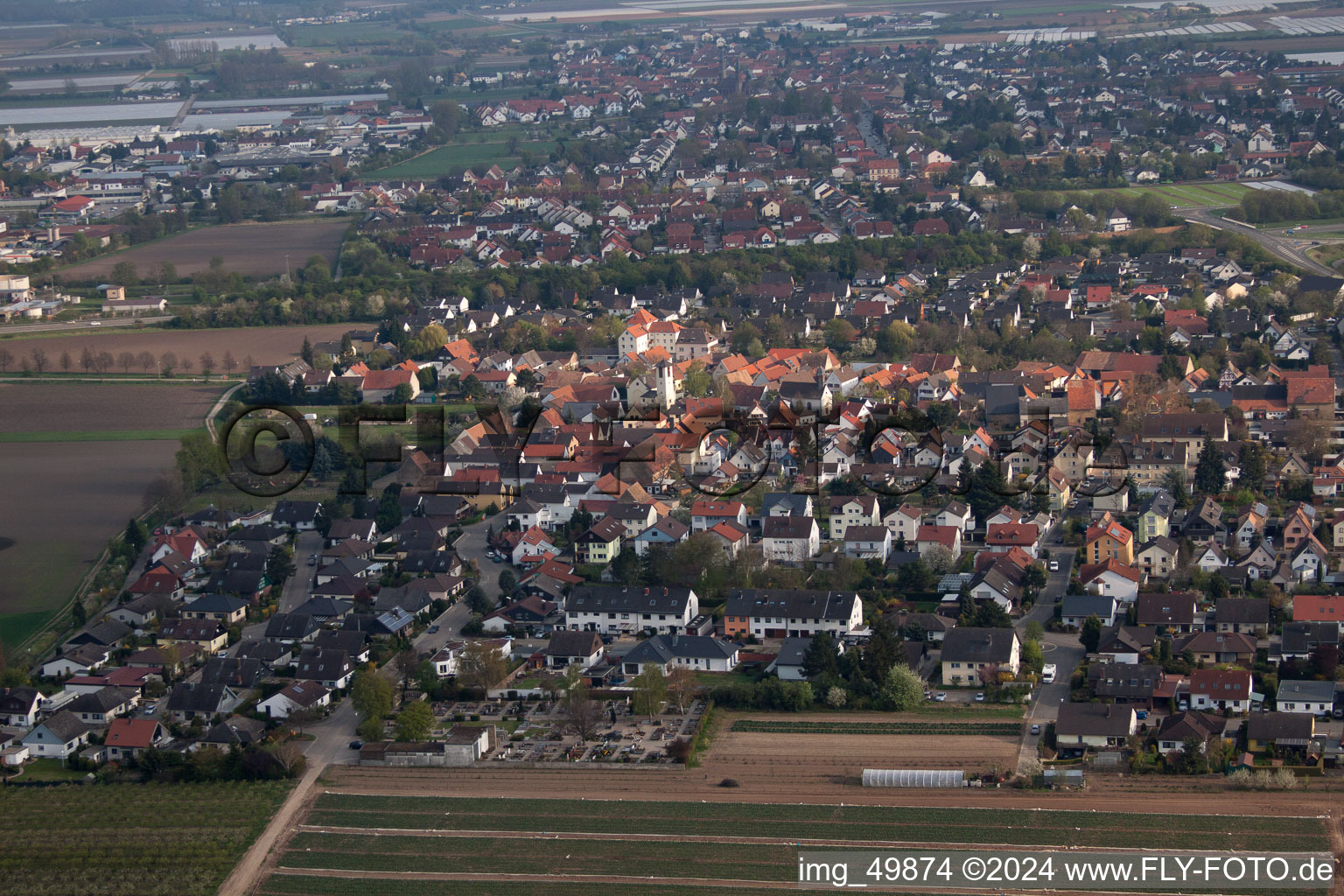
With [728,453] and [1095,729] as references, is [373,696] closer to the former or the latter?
[1095,729]

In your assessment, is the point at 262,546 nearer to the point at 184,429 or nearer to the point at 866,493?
the point at 184,429

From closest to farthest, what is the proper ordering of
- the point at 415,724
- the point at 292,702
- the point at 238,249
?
the point at 415,724, the point at 292,702, the point at 238,249

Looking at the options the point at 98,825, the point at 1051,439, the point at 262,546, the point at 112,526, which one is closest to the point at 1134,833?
the point at 98,825

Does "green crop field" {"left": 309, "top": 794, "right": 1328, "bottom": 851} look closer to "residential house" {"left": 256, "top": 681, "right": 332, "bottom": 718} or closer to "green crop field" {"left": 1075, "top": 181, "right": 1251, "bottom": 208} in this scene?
"residential house" {"left": 256, "top": 681, "right": 332, "bottom": 718}

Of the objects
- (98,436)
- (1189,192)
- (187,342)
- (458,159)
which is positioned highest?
(98,436)

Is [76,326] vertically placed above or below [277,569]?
below

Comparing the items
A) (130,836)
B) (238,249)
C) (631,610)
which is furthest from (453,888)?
(238,249)

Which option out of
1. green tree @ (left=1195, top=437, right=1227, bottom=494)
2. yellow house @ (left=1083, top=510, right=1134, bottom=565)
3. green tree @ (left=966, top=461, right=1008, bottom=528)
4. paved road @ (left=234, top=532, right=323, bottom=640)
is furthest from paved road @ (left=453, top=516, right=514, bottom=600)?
green tree @ (left=1195, top=437, right=1227, bottom=494)
